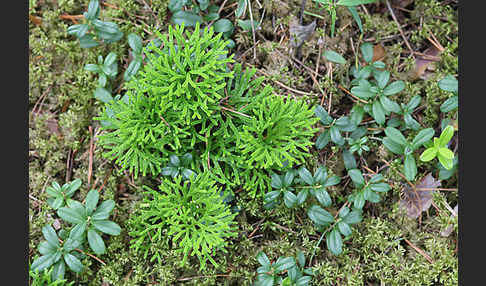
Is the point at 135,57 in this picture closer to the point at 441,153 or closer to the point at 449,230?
the point at 441,153

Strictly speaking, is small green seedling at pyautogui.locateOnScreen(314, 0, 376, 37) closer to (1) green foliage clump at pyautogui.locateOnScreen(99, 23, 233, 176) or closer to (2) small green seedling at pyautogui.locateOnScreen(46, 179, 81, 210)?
(1) green foliage clump at pyautogui.locateOnScreen(99, 23, 233, 176)

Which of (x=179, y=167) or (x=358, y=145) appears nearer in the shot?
(x=179, y=167)

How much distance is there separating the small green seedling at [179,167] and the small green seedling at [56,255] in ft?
3.22

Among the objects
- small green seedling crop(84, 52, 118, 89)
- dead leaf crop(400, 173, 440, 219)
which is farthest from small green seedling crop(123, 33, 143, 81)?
dead leaf crop(400, 173, 440, 219)

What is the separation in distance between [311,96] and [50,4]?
2.75 m

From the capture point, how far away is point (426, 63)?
12.7 ft

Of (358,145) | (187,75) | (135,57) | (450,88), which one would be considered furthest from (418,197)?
(135,57)

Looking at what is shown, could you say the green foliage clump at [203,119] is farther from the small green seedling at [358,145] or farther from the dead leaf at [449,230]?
the dead leaf at [449,230]

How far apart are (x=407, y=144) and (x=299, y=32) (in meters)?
1.42

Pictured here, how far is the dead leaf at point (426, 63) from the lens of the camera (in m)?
3.87

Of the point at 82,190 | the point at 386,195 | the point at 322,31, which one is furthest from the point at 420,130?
the point at 82,190

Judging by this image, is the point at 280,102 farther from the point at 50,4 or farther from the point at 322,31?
the point at 50,4

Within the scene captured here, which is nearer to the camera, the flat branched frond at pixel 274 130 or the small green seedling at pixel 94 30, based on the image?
the flat branched frond at pixel 274 130

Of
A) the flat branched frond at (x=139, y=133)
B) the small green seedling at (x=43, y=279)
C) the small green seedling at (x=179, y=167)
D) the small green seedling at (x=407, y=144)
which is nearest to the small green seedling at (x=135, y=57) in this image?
the flat branched frond at (x=139, y=133)
